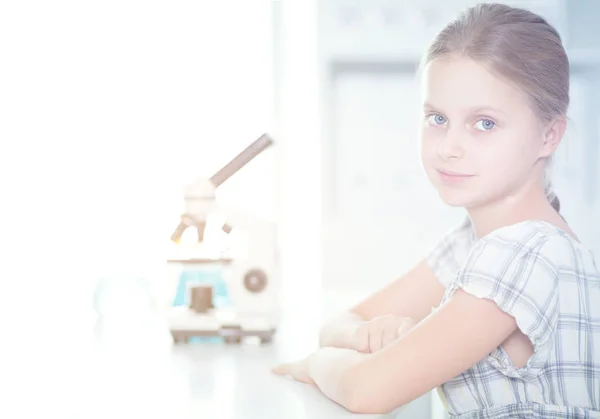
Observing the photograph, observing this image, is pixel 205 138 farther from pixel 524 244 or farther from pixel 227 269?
pixel 524 244

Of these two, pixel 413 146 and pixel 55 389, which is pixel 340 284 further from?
pixel 55 389

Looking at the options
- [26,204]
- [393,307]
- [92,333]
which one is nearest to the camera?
[393,307]

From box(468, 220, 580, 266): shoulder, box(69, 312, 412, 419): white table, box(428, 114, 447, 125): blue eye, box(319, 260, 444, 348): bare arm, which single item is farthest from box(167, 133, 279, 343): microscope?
box(468, 220, 580, 266): shoulder

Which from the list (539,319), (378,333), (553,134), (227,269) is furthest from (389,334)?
(227,269)

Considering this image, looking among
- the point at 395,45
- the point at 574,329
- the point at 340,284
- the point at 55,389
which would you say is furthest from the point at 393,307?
the point at 395,45

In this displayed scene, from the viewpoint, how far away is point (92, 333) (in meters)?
1.66

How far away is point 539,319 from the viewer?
99cm

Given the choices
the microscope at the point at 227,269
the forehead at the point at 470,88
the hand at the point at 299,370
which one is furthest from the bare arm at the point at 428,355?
the microscope at the point at 227,269

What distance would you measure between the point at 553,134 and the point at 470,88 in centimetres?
15

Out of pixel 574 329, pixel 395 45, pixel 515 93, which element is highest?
pixel 395 45

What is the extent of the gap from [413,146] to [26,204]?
120 centimetres

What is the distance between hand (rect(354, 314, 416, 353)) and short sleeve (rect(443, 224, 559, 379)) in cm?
15

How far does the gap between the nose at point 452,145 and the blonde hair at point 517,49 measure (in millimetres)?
97

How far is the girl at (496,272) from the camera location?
3.19 feet
